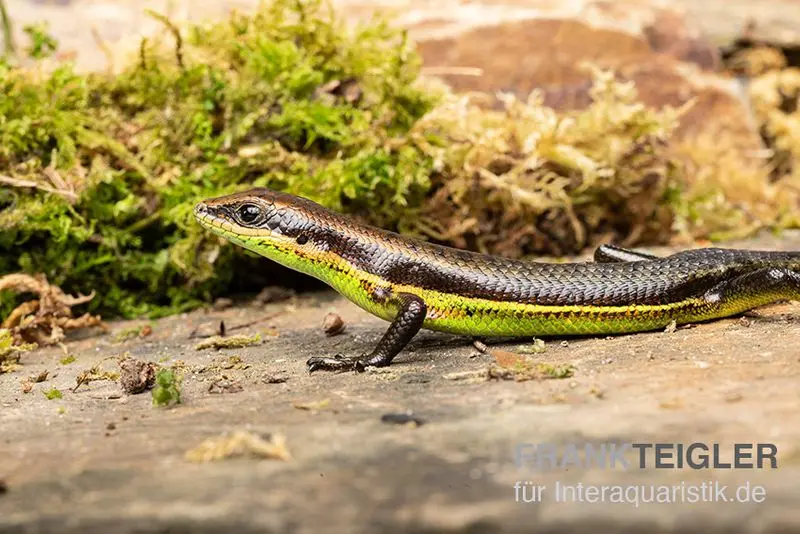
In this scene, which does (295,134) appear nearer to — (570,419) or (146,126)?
(146,126)

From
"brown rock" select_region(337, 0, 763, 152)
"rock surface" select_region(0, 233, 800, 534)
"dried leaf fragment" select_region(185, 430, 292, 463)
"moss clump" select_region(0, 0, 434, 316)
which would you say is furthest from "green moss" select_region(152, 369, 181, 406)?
"brown rock" select_region(337, 0, 763, 152)

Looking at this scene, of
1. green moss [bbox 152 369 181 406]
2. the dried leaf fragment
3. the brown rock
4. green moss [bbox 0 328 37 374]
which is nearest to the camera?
the dried leaf fragment

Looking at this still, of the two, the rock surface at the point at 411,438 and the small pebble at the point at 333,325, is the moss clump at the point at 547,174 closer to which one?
the small pebble at the point at 333,325

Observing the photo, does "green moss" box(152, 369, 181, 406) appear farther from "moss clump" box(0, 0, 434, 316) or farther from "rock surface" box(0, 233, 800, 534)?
"moss clump" box(0, 0, 434, 316)

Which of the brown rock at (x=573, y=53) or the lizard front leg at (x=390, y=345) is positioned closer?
the lizard front leg at (x=390, y=345)

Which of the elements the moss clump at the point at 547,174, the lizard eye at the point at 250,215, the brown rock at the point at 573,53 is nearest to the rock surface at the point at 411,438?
the lizard eye at the point at 250,215

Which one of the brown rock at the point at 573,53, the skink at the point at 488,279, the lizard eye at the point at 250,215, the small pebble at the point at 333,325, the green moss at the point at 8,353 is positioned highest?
the brown rock at the point at 573,53
